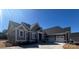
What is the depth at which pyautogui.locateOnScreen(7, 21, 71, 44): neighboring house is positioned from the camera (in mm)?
2900

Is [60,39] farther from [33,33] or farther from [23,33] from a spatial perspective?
[23,33]

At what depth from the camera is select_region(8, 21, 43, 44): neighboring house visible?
114 inches

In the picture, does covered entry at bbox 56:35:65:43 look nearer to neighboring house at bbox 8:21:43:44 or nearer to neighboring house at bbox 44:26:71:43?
neighboring house at bbox 44:26:71:43

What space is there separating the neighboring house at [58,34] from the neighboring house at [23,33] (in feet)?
0.47

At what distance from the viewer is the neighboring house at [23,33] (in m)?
2.90

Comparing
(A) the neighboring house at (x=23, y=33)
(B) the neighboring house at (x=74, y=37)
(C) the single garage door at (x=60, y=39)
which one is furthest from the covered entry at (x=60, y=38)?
(A) the neighboring house at (x=23, y=33)

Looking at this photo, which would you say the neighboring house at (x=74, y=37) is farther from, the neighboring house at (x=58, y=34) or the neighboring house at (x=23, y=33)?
the neighboring house at (x=23, y=33)

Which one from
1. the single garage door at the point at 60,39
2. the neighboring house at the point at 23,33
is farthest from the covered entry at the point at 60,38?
the neighboring house at the point at 23,33

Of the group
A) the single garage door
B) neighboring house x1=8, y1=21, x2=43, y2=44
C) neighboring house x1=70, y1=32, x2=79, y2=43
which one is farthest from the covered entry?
neighboring house x1=8, y1=21, x2=43, y2=44

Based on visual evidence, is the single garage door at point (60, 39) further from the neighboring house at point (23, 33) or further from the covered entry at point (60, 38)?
the neighboring house at point (23, 33)

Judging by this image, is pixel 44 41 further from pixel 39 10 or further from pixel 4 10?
pixel 4 10

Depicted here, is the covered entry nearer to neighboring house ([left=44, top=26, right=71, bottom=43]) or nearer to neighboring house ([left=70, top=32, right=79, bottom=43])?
neighboring house ([left=44, top=26, right=71, bottom=43])

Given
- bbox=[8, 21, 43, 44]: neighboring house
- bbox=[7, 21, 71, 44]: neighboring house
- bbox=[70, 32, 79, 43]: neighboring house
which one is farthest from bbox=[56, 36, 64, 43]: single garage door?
bbox=[8, 21, 43, 44]: neighboring house
